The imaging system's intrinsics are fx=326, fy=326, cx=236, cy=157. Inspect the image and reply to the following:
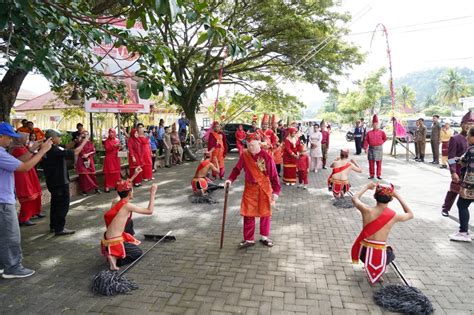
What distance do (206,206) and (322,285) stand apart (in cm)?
395

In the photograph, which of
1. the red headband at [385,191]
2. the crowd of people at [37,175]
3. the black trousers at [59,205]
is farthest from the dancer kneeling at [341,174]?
the black trousers at [59,205]

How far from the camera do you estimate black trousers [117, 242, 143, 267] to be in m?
4.37

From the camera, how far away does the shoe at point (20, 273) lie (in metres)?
4.02

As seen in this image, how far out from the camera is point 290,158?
29.8 feet

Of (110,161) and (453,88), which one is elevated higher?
(453,88)

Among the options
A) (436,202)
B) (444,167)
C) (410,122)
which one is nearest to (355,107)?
(410,122)

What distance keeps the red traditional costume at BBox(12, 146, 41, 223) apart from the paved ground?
0.33 metres

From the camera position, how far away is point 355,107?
42594mm

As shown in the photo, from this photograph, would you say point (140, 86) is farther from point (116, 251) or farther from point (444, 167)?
point (444, 167)

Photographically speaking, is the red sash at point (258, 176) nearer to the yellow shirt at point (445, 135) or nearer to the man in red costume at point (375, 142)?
the man in red costume at point (375, 142)

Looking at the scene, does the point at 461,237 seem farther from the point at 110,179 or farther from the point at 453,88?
the point at 453,88

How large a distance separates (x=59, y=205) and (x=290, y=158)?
19.0 ft

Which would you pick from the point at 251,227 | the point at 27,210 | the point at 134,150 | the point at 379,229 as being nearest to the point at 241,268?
the point at 251,227

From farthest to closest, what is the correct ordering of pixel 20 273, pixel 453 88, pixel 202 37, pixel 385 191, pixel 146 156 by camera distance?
pixel 453 88, pixel 146 156, pixel 20 273, pixel 385 191, pixel 202 37
